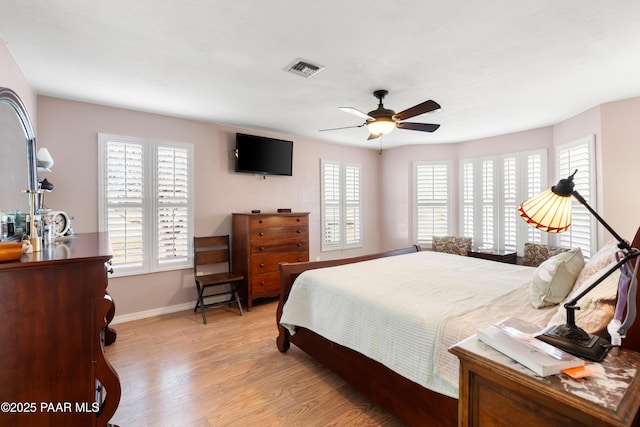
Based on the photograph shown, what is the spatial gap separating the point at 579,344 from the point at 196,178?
4104mm

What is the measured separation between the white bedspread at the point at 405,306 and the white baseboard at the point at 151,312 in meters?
2.03

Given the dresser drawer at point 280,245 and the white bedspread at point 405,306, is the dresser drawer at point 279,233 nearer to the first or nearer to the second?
the dresser drawer at point 280,245

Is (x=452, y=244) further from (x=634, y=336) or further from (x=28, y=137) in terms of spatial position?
(x=28, y=137)

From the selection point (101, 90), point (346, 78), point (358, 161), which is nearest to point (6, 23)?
point (101, 90)

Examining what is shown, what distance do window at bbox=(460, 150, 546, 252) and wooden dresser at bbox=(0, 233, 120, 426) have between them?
5.39 metres

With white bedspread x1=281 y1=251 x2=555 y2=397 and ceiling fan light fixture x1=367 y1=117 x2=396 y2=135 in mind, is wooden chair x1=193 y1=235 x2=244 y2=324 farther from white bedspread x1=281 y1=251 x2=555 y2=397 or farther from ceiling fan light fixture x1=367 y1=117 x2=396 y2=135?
ceiling fan light fixture x1=367 y1=117 x2=396 y2=135

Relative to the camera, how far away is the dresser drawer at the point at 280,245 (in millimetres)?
4000

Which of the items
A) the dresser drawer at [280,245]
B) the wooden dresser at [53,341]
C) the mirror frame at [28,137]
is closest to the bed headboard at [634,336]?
the wooden dresser at [53,341]

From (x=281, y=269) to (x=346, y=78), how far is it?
6.20 ft

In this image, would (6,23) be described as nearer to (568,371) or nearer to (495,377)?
(495,377)

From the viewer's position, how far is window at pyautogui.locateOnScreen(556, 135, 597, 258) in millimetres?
3529

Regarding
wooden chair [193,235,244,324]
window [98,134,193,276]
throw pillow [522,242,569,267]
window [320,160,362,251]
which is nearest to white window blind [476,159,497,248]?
throw pillow [522,242,569,267]

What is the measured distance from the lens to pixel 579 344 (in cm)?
106

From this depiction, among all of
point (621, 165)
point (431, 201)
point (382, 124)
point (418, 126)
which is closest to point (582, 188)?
point (621, 165)
